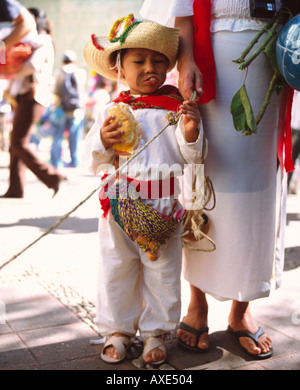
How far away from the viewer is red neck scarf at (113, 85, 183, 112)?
235 cm

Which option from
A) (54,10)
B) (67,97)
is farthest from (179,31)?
(54,10)

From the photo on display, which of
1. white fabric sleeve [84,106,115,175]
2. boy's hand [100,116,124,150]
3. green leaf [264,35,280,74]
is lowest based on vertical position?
white fabric sleeve [84,106,115,175]

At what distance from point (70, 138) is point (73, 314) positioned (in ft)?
20.7

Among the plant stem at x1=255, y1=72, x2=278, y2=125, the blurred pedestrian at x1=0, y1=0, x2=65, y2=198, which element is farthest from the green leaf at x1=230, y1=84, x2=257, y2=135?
the blurred pedestrian at x1=0, y1=0, x2=65, y2=198

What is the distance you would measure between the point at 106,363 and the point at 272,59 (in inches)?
59.1

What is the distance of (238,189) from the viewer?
2439mm

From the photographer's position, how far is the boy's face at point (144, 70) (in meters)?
2.35

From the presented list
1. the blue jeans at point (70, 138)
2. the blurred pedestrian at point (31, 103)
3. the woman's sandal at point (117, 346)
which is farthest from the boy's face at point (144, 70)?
the blue jeans at point (70, 138)

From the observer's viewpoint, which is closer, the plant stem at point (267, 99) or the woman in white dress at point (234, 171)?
the plant stem at point (267, 99)

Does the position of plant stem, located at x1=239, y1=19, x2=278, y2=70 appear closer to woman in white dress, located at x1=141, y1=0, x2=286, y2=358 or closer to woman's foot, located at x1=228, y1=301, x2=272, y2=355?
woman in white dress, located at x1=141, y1=0, x2=286, y2=358

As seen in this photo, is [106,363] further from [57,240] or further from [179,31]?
[57,240]

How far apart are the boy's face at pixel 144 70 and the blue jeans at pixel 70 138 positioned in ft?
20.0

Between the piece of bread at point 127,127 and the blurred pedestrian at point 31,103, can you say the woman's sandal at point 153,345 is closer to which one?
the piece of bread at point 127,127

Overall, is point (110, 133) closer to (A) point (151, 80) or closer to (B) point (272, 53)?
(A) point (151, 80)
